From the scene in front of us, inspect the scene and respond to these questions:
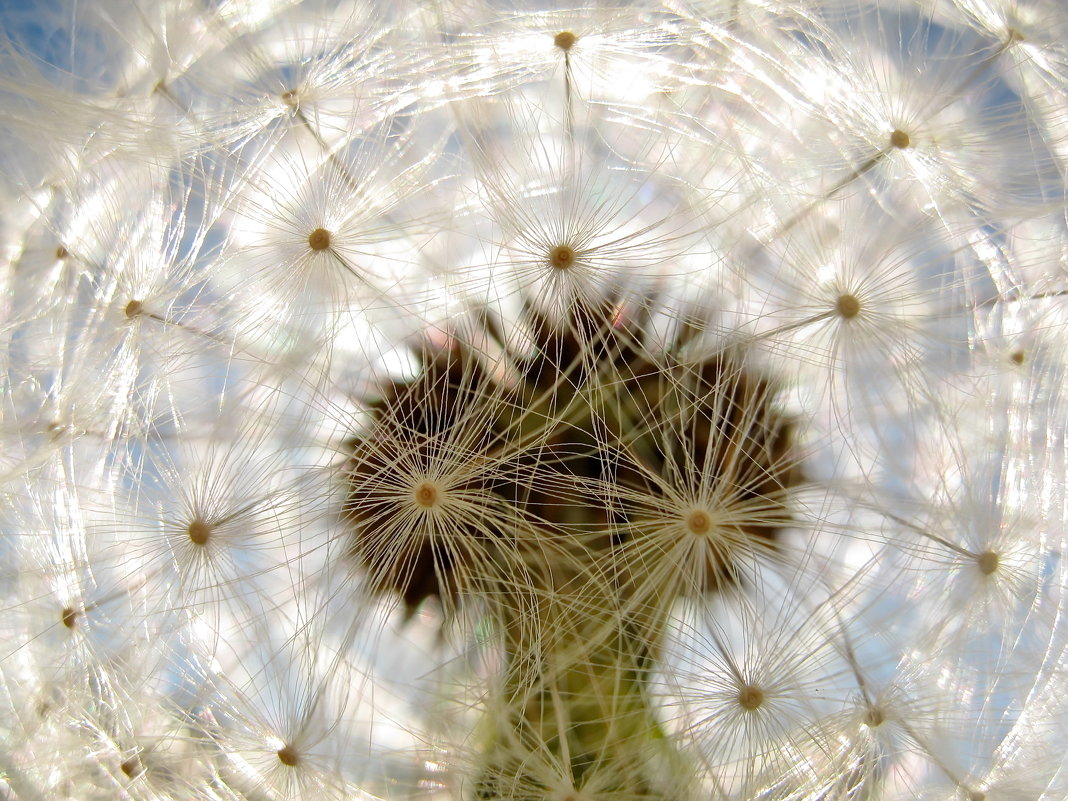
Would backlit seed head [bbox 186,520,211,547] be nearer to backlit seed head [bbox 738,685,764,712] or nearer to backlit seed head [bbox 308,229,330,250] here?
backlit seed head [bbox 308,229,330,250]

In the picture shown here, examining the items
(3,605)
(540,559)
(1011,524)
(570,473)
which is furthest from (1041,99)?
(3,605)

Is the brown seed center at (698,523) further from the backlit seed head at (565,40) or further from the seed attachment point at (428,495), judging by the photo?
the backlit seed head at (565,40)

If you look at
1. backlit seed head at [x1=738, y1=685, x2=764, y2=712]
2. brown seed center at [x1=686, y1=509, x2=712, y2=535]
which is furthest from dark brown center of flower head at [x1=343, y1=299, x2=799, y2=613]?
backlit seed head at [x1=738, y1=685, x2=764, y2=712]

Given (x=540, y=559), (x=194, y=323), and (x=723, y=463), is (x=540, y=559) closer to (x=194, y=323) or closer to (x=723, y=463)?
(x=723, y=463)

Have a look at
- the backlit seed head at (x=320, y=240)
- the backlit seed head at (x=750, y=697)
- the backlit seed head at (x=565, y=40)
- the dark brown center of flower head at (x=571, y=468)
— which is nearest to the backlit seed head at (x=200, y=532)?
the dark brown center of flower head at (x=571, y=468)

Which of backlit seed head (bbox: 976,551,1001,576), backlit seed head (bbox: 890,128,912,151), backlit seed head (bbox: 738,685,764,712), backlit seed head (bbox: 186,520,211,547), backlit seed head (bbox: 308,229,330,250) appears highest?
backlit seed head (bbox: 890,128,912,151)
